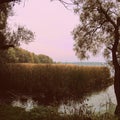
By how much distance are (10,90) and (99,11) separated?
33.3 ft

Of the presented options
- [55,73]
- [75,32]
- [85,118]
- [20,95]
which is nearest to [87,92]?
[55,73]

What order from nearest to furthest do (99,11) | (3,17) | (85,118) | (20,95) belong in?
(85,118) < (99,11) < (3,17) < (20,95)

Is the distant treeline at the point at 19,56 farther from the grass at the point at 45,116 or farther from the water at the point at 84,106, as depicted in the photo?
the grass at the point at 45,116

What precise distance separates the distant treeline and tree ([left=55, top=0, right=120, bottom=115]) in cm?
532

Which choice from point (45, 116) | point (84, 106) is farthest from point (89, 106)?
point (45, 116)

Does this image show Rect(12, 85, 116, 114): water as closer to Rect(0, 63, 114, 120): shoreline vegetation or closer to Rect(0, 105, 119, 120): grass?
Rect(0, 105, 119, 120): grass

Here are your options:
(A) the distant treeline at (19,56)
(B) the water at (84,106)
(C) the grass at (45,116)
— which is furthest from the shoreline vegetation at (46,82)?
(C) the grass at (45,116)

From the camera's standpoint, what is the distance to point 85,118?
24.8 ft

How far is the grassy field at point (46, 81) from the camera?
21.1 meters

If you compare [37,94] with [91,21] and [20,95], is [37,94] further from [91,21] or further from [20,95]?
[91,21]

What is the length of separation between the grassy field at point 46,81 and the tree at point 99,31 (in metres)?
6.32

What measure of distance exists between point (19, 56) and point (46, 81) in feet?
108

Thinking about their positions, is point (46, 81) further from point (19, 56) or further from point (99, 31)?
point (19, 56)

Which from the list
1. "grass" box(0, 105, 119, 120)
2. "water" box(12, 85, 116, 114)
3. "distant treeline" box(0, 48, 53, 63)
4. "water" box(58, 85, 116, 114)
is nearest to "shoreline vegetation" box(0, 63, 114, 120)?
"distant treeline" box(0, 48, 53, 63)
